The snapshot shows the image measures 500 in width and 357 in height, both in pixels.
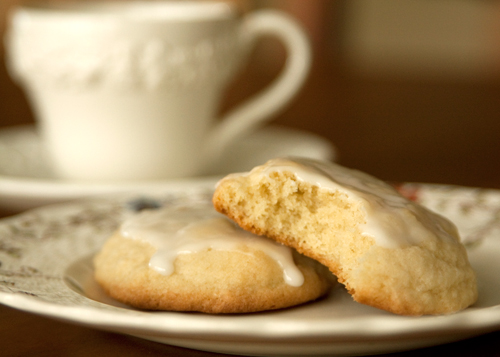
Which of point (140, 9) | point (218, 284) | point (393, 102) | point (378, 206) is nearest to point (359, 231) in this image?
point (378, 206)

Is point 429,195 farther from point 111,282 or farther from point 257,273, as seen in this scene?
point 111,282

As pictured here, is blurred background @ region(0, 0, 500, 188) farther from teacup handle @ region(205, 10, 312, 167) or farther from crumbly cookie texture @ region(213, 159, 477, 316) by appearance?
crumbly cookie texture @ region(213, 159, 477, 316)

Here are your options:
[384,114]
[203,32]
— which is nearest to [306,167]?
[203,32]

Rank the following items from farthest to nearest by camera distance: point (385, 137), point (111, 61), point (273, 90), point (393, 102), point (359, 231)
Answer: point (393, 102) → point (385, 137) → point (273, 90) → point (111, 61) → point (359, 231)

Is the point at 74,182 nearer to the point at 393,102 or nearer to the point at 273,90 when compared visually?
the point at 273,90

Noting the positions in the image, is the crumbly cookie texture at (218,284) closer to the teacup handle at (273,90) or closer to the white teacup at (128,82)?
the white teacup at (128,82)
